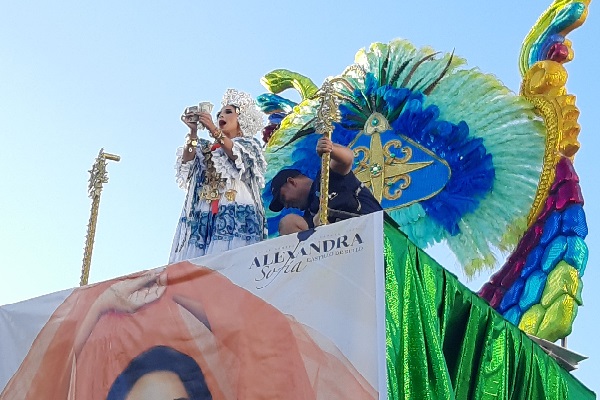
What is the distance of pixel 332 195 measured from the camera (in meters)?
6.60

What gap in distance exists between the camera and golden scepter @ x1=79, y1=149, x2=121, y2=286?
21.1ft

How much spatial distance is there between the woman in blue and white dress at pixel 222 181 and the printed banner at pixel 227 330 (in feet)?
2.97

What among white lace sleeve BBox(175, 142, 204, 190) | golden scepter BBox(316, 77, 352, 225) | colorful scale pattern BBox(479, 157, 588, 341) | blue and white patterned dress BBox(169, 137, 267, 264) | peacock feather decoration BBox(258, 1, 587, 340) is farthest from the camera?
peacock feather decoration BBox(258, 1, 587, 340)

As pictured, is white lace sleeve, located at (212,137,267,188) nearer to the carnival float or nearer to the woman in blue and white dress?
the woman in blue and white dress

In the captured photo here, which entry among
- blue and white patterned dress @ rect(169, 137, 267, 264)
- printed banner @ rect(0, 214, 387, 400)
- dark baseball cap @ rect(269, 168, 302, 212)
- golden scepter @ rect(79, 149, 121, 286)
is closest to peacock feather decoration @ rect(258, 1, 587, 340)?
dark baseball cap @ rect(269, 168, 302, 212)

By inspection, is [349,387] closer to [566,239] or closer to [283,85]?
[566,239]

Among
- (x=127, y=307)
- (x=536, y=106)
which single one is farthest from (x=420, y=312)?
(x=536, y=106)

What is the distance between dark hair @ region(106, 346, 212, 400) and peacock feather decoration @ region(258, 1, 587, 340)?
96.8 inches

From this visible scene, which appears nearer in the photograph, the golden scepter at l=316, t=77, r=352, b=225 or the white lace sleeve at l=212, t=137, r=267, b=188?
the golden scepter at l=316, t=77, r=352, b=225

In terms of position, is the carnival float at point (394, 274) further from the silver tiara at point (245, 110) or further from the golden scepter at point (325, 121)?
the silver tiara at point (245, 110)

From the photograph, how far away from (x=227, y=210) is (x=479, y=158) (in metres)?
2.12

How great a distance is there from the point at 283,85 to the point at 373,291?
4.76 m

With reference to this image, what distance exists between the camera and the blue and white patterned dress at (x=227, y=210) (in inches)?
253

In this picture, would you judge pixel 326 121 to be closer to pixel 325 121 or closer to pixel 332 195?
pixel 325 121
